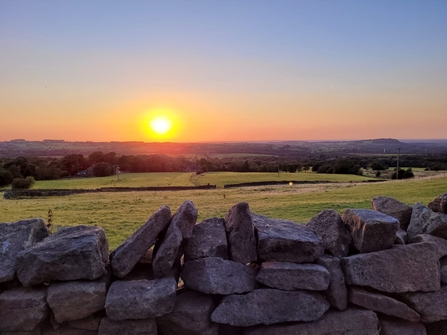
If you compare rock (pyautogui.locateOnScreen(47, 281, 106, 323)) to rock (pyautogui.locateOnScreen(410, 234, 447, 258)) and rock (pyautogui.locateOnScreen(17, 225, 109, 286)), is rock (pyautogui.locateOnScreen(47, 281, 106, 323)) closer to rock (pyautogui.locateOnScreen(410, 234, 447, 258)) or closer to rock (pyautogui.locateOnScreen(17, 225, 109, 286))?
rock (pyautogui.locateOnScreen(17, 225, 109, 286))

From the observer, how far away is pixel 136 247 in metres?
4.82

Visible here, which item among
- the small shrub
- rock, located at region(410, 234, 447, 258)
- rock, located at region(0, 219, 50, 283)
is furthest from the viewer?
the small shrub

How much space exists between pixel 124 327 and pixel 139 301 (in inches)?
18.5

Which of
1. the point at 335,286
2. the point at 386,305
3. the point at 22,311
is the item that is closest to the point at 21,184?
the point at 22,311

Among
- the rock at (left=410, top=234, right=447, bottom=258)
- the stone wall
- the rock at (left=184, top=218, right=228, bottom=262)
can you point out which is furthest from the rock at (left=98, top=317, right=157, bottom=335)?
the rock at (left=410, top=234, right=447, bottom=258)

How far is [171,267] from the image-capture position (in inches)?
192

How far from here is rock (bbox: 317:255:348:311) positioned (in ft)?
16.2

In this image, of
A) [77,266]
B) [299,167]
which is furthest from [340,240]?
[299,167]

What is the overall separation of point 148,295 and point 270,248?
5.55 ft

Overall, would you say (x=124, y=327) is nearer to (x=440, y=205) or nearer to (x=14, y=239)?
(x=14, y=239)

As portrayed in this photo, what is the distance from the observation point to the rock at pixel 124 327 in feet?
15.0

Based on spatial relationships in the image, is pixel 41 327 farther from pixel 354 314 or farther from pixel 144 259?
pixel 354 314

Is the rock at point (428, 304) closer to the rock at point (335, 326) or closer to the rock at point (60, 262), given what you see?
the rock at point (335, 326)

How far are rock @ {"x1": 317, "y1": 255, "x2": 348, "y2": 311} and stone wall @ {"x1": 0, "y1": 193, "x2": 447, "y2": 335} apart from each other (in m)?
0.01
